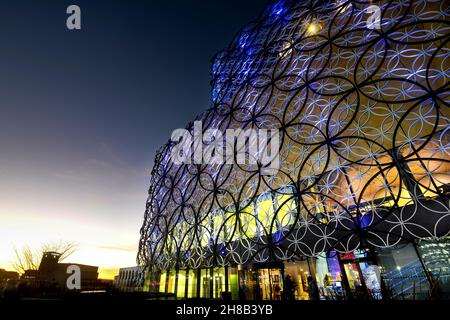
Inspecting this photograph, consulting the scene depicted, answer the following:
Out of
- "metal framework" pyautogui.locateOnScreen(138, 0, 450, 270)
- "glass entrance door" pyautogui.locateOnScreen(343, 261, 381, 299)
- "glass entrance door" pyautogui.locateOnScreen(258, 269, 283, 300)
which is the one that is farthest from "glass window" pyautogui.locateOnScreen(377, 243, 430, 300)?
"glass entrance door" pyautogui.locateOnScreen(258, 269, 283, 300)

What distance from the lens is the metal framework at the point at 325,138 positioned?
707 cm

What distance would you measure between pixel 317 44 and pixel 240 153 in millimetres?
6634

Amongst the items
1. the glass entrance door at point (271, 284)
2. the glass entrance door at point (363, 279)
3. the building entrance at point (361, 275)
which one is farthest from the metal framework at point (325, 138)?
the glass entrance door at point (363, 279)

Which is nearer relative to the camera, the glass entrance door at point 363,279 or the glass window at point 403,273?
the glass window at point 403,273

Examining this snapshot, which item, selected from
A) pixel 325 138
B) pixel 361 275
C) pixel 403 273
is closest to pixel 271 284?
pixel 361 275

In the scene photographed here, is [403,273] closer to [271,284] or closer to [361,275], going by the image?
[361,275]

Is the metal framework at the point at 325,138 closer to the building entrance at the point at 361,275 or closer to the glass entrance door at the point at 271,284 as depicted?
the glass entrance door at the point at 271,284

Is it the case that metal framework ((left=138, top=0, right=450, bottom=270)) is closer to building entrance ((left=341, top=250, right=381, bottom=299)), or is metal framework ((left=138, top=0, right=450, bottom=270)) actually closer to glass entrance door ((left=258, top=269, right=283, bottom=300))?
glass entrance door ((left=258, top=269, right=283, bottom=300))

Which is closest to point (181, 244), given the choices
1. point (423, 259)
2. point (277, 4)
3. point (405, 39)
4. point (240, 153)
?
point (240, 153)

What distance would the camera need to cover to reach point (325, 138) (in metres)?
8.34

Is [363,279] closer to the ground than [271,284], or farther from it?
farther from it

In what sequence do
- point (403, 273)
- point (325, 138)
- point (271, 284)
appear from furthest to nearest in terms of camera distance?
1. point (271, 284)
2. point (325, 138)
3. point (403, 273)

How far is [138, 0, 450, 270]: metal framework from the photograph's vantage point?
707 centimetres
